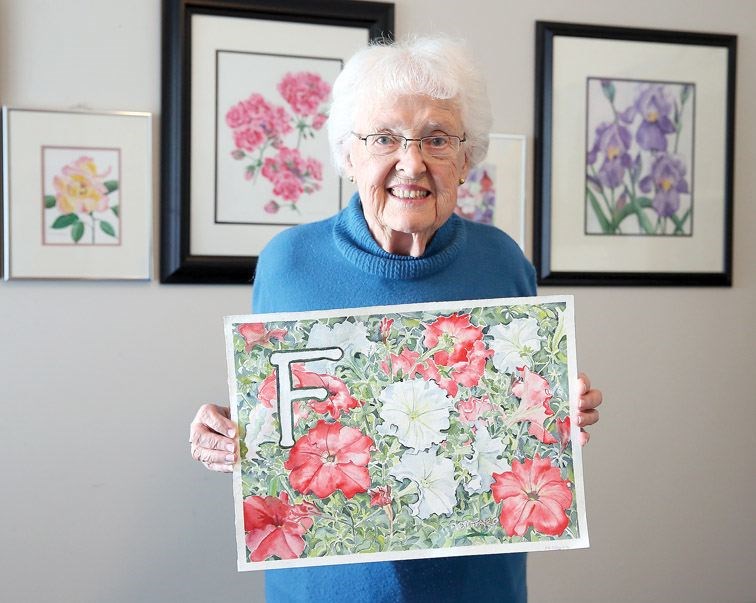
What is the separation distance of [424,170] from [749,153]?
1.60 metres

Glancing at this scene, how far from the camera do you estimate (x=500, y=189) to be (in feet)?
7.35

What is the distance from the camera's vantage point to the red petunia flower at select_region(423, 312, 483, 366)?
114 centimetres

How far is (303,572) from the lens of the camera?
4.11 feet

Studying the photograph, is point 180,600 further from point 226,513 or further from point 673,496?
point 673,496

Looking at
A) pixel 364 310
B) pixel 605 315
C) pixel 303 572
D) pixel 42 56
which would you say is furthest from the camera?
pixel 605 315

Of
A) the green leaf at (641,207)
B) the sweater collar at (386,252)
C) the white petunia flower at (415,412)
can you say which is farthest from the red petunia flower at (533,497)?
the green leaf at (641,207)

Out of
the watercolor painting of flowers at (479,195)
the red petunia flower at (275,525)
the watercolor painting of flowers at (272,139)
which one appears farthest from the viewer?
the watercolor painting of flowers at (479,195)

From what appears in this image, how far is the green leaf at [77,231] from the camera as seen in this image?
1966 mm

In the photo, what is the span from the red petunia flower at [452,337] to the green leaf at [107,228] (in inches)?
44.2

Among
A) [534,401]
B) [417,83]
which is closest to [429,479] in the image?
[534,401]

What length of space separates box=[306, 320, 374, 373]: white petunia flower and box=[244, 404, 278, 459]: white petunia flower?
0.28ft

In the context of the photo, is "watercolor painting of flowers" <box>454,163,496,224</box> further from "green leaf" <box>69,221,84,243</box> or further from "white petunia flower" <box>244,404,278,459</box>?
"white petunia flower" <box>244,404,278,459</box>

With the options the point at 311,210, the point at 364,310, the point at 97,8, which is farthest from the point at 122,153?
the point at 364,310

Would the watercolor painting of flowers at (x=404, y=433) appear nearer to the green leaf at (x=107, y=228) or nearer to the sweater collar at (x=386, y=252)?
the sweater collar at (x=386, y=252)
